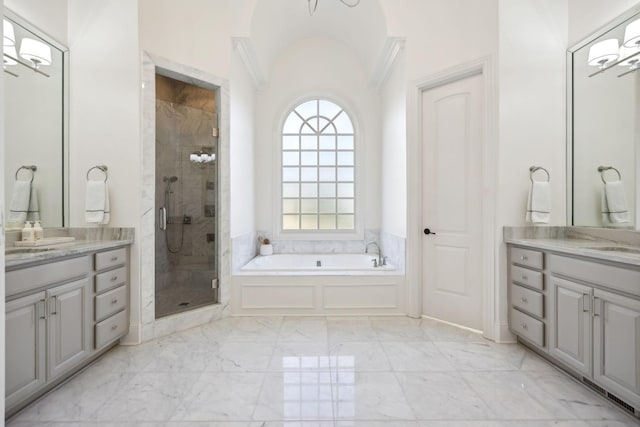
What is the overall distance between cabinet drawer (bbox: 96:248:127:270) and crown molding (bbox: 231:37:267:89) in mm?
2253

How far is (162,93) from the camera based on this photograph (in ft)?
9.61

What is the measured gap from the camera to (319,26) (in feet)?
13.9

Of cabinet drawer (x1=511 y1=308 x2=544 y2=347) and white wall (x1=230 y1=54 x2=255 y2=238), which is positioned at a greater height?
white wall (x1=230 y1=54 x2=255 y2=238)

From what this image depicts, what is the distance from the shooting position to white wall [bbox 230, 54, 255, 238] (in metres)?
3.44

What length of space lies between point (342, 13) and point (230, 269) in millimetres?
3188

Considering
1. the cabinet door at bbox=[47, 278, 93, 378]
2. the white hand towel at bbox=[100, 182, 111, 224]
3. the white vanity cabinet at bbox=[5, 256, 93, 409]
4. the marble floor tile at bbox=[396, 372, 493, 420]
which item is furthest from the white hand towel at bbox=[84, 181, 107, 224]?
the marble floor tile at bbox=[396, 372, 493, 420]

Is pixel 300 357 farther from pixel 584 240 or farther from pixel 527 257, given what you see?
pixel 584 240

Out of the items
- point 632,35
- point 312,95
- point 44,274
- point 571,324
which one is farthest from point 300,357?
point 312,95

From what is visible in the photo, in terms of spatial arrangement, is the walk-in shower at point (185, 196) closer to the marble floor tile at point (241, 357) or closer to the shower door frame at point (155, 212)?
the shower door frame at point (155, 212)

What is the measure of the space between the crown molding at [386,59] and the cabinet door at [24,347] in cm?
350

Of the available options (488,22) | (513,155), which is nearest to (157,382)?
(513,155)

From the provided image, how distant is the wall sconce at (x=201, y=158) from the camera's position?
3170 millimetres

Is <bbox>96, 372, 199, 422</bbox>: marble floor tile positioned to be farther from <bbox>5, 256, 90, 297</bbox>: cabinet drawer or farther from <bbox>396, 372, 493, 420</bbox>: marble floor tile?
<bbox>396, 372, 493, 420</bbox>: marble floor tile

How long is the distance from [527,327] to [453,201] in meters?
1.17
